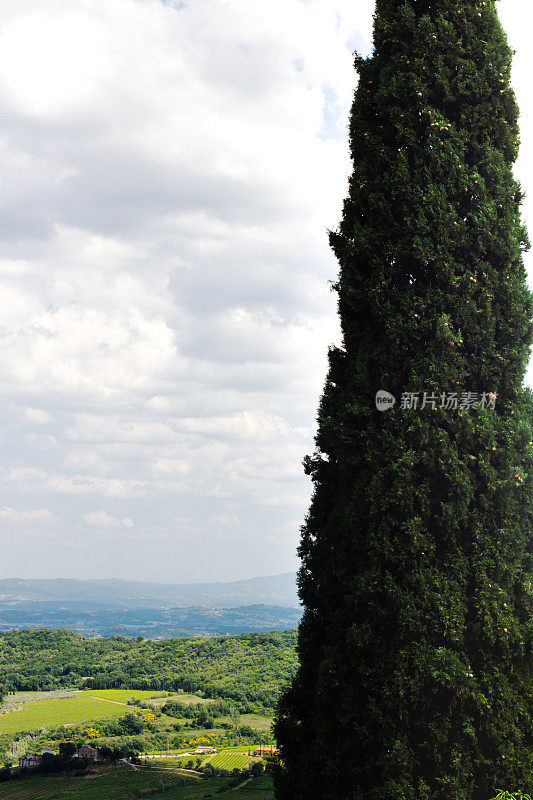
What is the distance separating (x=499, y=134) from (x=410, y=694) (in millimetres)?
6665

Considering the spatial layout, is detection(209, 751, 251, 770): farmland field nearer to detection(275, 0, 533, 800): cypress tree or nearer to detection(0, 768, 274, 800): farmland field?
detection(0, 768, 274, 800): farmland field

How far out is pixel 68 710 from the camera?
62656 mm

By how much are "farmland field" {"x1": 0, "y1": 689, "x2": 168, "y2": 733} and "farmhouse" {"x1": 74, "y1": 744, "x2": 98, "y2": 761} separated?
9.08 metres

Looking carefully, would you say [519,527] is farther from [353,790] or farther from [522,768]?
[353,790]

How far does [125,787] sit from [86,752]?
13.4 metres

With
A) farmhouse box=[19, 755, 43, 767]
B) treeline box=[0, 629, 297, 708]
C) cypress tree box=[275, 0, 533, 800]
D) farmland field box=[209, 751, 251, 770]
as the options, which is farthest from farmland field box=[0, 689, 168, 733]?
cypress tree box=[275, 0, 533, 800]

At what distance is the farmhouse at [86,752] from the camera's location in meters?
48.9

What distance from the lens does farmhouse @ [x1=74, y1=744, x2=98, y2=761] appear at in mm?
48875

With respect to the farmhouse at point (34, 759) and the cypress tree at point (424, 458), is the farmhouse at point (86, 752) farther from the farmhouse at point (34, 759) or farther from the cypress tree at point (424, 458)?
the cypress tree at point (424, 458)

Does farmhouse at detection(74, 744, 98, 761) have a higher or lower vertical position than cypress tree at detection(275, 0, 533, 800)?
lower

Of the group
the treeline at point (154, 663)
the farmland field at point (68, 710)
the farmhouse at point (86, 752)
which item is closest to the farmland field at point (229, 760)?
the treeline at point (154, 663)

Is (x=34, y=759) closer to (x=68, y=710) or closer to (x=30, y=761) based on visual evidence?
(x=30, y=761)

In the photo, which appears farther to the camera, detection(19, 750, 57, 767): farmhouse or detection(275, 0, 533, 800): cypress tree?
detection(19, 750, 57, 767): farmhouse

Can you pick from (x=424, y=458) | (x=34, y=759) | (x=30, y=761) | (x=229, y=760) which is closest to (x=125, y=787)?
(x=229, y=760)
